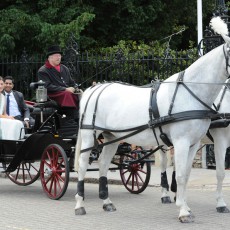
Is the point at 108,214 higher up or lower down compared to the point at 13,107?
lower down

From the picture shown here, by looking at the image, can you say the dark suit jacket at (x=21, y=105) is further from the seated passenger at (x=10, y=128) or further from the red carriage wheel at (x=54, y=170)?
the red carriage wheel at (x=54, y=170)

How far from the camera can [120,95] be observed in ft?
30.7

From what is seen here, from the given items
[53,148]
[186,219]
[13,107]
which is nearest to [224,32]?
[186,219]

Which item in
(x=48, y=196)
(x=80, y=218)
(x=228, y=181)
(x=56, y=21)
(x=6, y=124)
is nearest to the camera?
(x=80, y=218)

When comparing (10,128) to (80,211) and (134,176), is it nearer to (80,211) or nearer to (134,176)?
(134,176)

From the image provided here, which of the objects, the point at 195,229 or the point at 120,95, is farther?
the point at 120,95

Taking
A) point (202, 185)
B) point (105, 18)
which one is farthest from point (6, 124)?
point (105, 18)

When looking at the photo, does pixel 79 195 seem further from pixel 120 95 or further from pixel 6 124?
pixel 6 124

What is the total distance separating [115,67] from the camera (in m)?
15.5

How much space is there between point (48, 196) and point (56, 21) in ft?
37.4

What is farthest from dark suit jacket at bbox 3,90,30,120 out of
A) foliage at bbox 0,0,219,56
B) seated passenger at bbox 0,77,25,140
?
foliage at bbox 0,0,219,56

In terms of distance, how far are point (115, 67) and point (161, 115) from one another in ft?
22.8

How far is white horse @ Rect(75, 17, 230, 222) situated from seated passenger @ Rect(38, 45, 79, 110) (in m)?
1.03

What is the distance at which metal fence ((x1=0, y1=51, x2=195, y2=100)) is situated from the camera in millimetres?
14938
